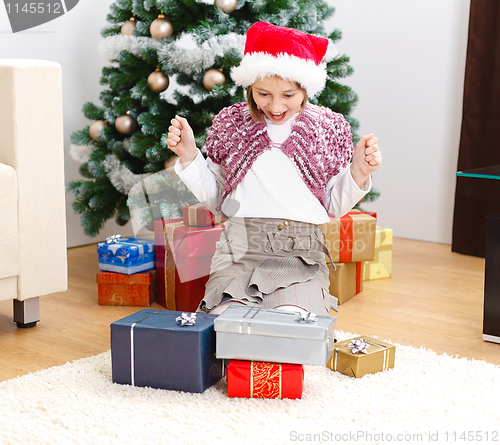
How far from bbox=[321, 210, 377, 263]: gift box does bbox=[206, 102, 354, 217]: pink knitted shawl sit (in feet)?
1.58

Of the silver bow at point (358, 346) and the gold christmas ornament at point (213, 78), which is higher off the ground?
the gold christmas ornament at point (213, 78)

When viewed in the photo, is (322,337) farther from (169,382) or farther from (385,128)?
(385,128)

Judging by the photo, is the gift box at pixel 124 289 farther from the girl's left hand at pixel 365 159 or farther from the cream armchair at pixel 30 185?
the girl's left hand at pixel 365 159

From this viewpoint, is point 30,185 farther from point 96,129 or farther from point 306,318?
point 306,318

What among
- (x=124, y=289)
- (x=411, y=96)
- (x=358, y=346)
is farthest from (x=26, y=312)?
(x=411, y=96)

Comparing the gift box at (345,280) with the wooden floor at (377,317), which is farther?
the gift box at (345,280)

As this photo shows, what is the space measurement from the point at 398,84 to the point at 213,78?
4.10ft

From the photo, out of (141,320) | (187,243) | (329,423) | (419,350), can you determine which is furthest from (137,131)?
(329,423)

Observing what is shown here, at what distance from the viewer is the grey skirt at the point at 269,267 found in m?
1.29

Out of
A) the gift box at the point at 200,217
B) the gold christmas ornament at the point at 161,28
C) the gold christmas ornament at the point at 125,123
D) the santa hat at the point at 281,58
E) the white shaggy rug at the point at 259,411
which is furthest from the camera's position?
the gold christmas ornament at the point at 125,123

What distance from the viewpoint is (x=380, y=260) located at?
7.13 ft

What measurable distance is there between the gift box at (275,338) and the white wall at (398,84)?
163 cm

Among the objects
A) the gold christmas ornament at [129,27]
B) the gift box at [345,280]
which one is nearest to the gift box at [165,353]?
the gift box at [345,280]

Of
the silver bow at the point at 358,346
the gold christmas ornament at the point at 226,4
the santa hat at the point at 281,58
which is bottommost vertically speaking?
the silver bow at the point at 358,346
